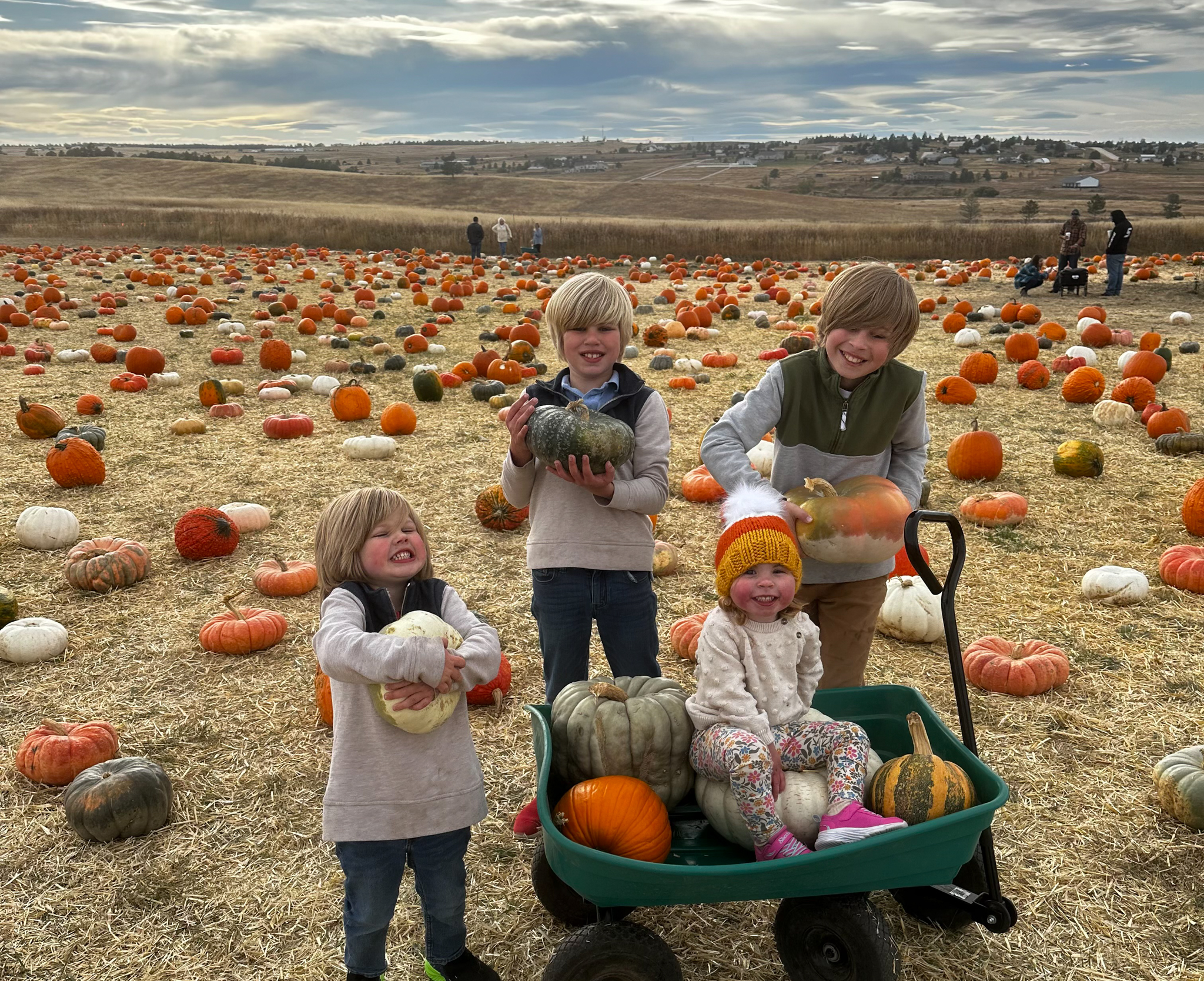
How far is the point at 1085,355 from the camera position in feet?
42.1

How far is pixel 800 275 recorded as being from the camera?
26.4m

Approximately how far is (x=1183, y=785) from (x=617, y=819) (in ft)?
9.16

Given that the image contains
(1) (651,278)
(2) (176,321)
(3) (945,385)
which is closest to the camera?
(3) (945,385)

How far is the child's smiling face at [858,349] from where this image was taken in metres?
3.56

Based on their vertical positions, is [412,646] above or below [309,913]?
above

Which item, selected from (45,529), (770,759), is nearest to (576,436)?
(770,759)

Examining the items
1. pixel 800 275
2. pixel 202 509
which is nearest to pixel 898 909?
pixel 202 509

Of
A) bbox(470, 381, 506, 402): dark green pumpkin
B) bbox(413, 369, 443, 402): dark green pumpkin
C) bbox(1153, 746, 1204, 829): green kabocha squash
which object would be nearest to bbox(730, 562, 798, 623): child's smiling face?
bbox(1153, 746, 1204, 829): green kabocha squash

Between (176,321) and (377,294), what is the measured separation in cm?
545

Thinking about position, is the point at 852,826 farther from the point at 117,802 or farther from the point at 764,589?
the point at 117,802

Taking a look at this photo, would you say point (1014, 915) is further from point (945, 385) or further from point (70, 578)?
point (945, 385)

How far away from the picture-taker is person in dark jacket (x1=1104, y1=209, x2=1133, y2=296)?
65.0 ft

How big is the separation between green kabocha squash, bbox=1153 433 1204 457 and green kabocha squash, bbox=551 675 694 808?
7.92 meters

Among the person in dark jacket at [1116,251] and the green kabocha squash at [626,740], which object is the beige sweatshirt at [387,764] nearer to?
the green kabocha squash at [626,740]
